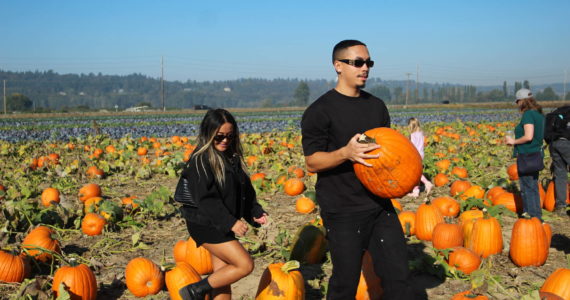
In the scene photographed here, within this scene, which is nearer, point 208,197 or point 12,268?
point 208,197

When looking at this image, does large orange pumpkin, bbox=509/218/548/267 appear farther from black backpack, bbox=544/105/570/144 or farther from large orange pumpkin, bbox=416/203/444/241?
black backpack, bbox=544/105/570/144

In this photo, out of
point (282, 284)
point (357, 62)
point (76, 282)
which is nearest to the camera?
point (357, 62)

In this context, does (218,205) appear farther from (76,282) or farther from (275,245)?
(275,245)

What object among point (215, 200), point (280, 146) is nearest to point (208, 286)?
point (215, 200)

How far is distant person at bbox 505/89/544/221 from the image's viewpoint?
20.1ft

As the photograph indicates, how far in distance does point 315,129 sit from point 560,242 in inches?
167

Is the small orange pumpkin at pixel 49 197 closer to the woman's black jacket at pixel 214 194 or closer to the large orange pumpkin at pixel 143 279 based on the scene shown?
the large orange pumpkin at pixel 143 279

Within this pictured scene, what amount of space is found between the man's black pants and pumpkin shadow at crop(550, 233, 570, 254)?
3.31 meters

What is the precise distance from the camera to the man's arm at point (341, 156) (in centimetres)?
313

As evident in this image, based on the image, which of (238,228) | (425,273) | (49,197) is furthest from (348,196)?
(49,197)

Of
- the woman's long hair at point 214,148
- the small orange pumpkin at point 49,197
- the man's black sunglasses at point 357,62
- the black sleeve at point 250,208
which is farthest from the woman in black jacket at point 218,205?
the small orange pumpkin at point 49,197

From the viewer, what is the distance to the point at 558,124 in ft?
22.8

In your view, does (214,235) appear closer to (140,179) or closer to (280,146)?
(140,179)

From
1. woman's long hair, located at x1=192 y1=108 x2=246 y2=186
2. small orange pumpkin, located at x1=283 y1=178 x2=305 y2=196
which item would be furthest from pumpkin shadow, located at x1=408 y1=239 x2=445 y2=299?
small orange pumpkin, located at x1=283 y1=178 x2=305 y2=196
